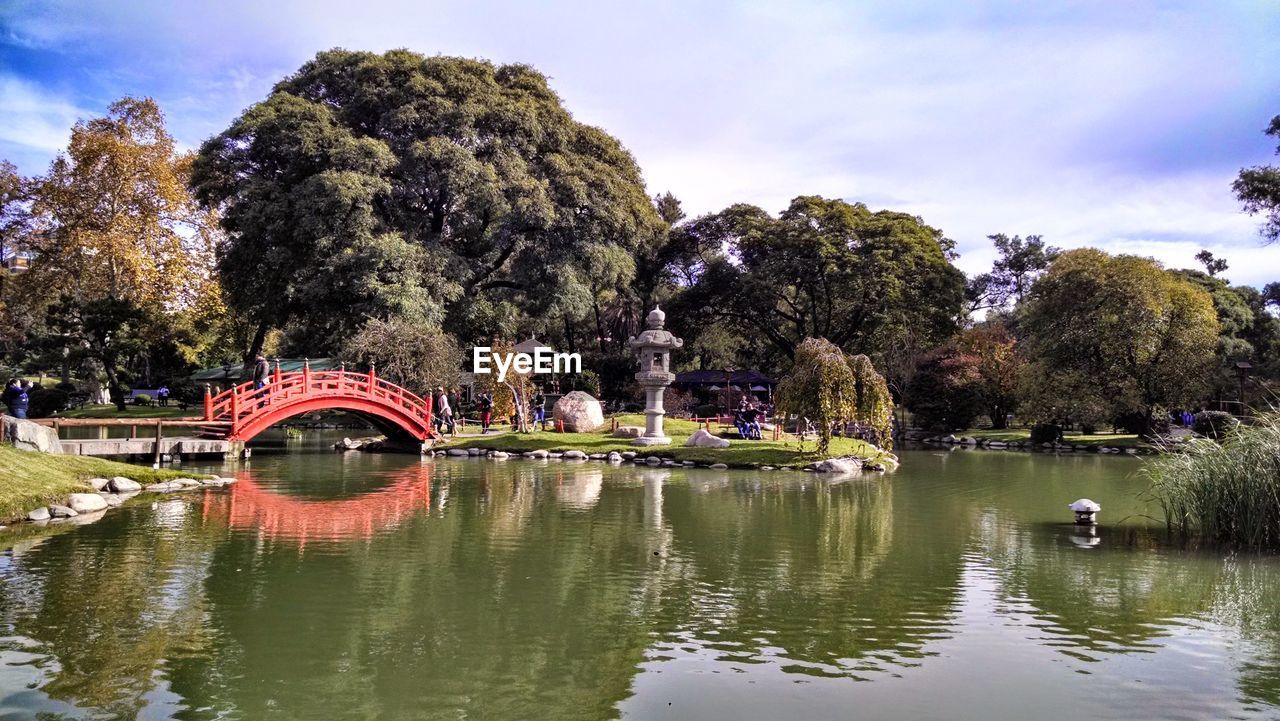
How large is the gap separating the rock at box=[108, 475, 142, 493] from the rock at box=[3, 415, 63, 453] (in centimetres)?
150

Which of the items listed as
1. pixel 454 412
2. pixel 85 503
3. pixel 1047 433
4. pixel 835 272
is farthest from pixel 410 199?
pixel 1047 433

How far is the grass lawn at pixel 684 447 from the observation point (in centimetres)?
2250

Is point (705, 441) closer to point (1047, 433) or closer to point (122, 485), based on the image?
point (122, 485)

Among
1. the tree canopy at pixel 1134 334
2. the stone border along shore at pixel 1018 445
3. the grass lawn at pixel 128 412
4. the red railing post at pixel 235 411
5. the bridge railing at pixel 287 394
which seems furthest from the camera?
the grass lawn at pixel 128 412

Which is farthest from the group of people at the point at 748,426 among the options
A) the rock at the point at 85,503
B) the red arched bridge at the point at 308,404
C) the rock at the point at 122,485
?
the rock at the point at 85,503

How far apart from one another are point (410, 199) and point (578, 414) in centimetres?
1185

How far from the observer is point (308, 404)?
2295 cm

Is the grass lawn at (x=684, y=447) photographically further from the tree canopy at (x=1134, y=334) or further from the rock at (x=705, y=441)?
the tree canopy at (x=1134, y=334)

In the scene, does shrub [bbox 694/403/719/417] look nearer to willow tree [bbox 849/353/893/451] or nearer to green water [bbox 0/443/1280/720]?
willow tree [bbox 849/353/893/451]

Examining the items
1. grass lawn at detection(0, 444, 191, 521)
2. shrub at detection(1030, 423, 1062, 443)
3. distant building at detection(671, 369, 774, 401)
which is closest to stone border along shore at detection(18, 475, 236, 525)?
grass lawn at detection(0, 444, 191, 521)

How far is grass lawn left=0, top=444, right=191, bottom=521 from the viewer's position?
12016mm

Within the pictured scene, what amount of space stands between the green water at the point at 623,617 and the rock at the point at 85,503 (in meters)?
0.40

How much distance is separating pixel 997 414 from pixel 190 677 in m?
37.4

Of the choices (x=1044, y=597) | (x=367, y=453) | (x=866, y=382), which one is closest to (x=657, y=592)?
(x=1044, y=597)
